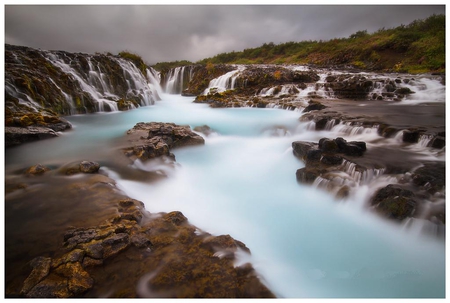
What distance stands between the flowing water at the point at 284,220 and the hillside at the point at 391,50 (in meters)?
20.7

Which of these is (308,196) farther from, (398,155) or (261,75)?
(261,75)

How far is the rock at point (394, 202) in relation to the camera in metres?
3.12

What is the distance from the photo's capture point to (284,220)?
3.65 m

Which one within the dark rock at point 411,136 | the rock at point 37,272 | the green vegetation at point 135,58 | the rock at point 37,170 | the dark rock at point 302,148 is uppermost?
the green vegetation at point 135,58

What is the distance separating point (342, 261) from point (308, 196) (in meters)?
1.55

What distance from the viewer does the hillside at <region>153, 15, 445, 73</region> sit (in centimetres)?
1912

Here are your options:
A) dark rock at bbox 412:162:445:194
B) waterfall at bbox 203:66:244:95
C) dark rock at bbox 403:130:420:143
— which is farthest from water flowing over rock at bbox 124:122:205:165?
waterfall at bbox 203:66:244:95

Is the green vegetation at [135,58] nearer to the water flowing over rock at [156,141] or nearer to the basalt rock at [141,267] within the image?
the water flowing over rock at [156,141]

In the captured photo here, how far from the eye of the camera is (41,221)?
278cm

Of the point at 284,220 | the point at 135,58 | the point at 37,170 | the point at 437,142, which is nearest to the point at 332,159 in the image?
the point at 284,220

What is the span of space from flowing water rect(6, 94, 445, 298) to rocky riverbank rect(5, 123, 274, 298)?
0.45 metres

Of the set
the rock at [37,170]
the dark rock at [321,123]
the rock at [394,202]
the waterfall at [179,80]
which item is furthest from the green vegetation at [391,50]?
the rock at [37,170]

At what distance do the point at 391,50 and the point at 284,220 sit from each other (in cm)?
2936

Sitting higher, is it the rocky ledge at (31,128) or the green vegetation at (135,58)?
the green vegetation at (135,58)
